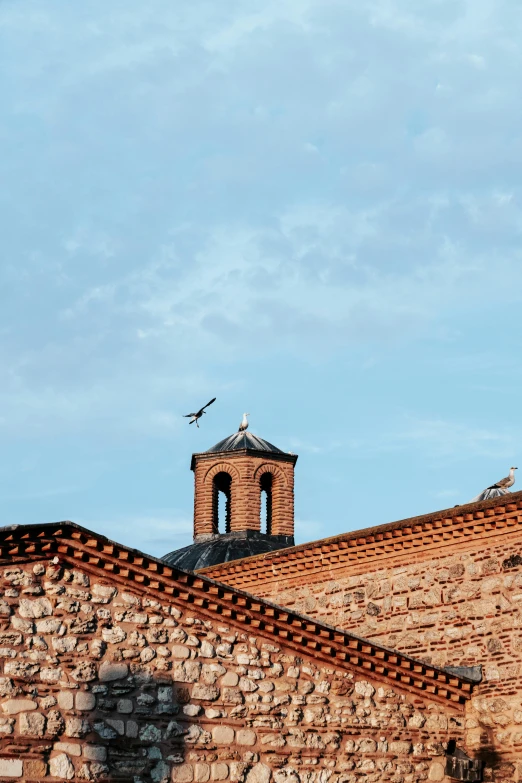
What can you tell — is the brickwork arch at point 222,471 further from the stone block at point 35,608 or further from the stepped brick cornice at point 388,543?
the stone block at point 35,608

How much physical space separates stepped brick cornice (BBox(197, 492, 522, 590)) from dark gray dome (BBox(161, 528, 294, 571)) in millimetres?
9835

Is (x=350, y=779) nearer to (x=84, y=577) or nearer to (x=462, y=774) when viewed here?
(x=462, y=774)

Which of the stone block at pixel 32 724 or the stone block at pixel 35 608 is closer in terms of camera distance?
the stone block at pixel 32 724

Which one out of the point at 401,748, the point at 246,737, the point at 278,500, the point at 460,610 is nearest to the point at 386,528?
the point at 460,610

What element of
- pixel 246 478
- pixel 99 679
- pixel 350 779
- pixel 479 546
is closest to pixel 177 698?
pixel 99 679

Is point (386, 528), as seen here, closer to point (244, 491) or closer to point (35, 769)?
point (35, 769)

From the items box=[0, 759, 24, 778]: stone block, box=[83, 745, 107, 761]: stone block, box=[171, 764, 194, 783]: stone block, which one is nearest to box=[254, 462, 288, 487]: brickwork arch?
box=[171, 764, 194, 783]: stone block

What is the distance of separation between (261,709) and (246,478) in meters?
17.8

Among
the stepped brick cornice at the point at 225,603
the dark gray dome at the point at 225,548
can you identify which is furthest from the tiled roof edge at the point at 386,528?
the dark gray dome at the point at 225,548

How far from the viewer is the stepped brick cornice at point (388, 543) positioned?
1582cm

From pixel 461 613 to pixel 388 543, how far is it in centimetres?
152

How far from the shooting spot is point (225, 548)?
29.8 meters

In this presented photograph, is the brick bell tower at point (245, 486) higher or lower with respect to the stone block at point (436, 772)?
higher

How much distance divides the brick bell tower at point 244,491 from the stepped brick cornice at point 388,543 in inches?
447
